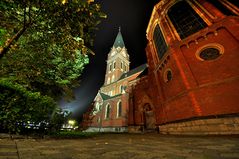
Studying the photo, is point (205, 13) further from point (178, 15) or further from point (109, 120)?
point (109, 120)

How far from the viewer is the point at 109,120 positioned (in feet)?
85.4

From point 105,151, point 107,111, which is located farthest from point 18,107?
point 107,111

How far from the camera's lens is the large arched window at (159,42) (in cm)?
1435

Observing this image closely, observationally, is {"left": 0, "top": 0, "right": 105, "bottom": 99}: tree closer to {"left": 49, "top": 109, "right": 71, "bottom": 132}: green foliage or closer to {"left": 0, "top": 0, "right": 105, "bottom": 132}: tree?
{"left": 0, "top": 0, "right": 105, "bottom": 132}: tree

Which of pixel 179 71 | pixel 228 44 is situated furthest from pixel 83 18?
pixel 228 44

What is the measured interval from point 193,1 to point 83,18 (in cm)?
1416

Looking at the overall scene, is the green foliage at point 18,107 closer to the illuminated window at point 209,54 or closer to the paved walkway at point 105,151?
the paved walkway at point 105,151

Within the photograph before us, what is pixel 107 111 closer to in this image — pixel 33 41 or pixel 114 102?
pixel 114 102

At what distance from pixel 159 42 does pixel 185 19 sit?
11.5ft

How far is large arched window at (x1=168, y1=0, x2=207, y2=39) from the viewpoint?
11869mm

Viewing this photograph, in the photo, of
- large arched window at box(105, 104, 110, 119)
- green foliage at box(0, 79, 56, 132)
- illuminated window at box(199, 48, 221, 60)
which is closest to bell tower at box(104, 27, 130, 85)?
large arched window at box(105, 104, 110, 119)

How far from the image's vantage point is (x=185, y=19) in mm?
13422

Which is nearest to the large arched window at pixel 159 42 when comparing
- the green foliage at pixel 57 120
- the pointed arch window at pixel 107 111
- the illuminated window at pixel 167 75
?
the illuminated window at pixel 167 75

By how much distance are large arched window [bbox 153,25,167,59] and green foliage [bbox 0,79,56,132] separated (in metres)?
12.5
